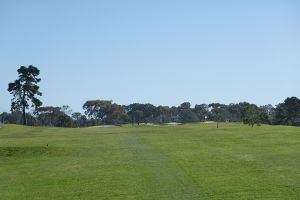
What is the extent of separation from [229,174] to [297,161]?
18.2 feet

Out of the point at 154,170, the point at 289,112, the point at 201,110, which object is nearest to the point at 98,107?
the point at 201,110

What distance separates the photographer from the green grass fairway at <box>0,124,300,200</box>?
795 inches

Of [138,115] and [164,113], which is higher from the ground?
[164,113]

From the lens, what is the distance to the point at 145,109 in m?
191

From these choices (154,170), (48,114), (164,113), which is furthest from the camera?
(164,113)

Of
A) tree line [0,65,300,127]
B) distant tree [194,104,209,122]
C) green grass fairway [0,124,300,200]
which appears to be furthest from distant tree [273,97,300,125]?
green grass fairway [0,124,300,200]

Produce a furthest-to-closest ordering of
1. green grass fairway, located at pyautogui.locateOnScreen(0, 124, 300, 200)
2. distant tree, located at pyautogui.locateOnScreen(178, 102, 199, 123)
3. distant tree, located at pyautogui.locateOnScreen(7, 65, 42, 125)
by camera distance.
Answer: distant tree, located at pyautogui.locateOnScreen(178, 102, 199, 123) < distant tree, located at pyautogui.locateOnScreen(7, 65, 42, 125) < green grass fairway, located at pyautogui.locateOnScreen(0, 124, 300, 200)

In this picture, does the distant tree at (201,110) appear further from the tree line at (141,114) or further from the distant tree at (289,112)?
Answer: the distant tree at (289,112)

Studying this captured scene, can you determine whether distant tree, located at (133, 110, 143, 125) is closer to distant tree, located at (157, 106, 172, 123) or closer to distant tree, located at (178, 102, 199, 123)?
distant tree, located at (157, 106, 172, 123)

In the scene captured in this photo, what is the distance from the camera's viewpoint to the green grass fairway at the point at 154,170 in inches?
795

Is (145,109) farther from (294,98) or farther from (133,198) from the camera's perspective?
(133,198)

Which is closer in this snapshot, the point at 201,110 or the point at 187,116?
the point at 187,116

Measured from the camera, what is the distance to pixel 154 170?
25.3 metres

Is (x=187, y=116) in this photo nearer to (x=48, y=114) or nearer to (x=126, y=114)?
(x=126, y=114)
